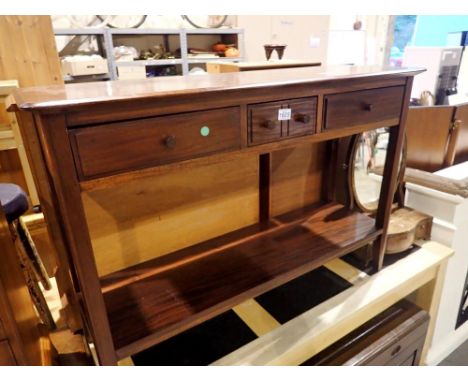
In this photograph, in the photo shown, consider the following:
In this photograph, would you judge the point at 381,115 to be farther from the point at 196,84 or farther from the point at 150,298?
the point at 150,298

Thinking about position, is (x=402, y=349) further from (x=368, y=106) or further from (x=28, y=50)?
(x=28, y=50)

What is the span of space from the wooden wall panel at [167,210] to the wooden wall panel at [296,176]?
0.11 meters

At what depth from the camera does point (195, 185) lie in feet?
3.89

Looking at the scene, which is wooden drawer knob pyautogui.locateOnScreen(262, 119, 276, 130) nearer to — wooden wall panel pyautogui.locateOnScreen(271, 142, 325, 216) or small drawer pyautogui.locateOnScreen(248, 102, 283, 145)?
small drawer pyautogui.locateOnScreen(248, 102, 283, 145)

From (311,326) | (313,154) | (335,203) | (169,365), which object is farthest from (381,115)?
(169,365)

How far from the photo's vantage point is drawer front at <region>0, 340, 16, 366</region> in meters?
0.76

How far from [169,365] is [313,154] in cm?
95

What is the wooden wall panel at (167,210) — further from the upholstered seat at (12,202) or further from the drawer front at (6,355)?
the drawer front at (6,355)

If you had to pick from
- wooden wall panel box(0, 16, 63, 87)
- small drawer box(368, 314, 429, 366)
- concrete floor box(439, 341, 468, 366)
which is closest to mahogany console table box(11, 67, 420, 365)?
small drawer box(368, 314, 429, 366)

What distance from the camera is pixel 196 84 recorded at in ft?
2.56

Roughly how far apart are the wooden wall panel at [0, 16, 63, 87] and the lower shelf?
133 centimetres

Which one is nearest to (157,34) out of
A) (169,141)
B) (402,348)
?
(169,141)

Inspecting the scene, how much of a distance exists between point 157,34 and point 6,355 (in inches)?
141

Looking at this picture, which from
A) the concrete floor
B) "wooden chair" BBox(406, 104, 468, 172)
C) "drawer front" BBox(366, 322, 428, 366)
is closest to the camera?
"drawer front" BBox(366, 322, 428, 366)
